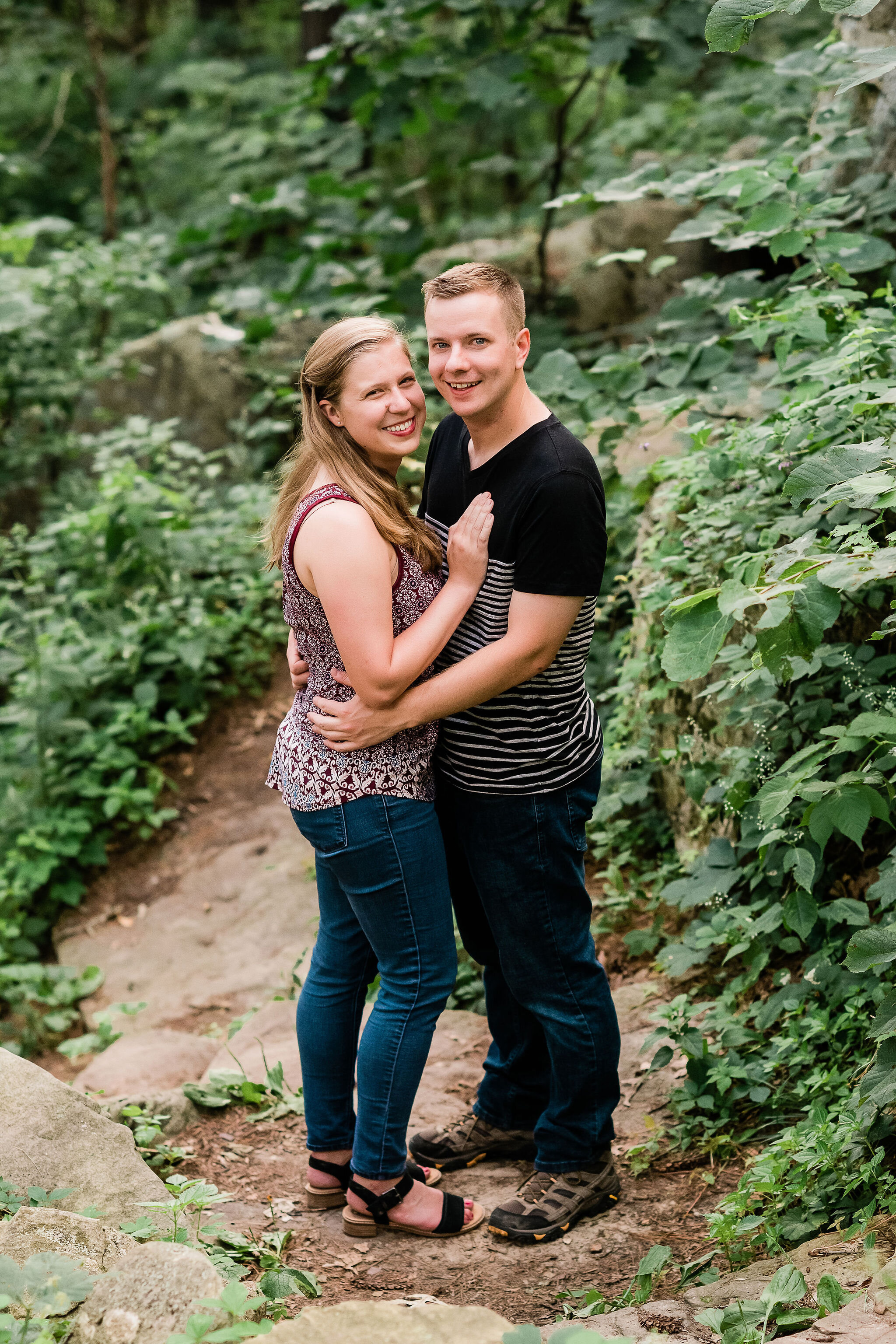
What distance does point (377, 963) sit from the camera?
107 inches

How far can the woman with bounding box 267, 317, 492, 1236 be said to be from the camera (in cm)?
230

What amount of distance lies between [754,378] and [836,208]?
0.76m

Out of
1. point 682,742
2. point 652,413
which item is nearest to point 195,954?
point 682,742

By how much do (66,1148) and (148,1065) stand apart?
1.29 metres

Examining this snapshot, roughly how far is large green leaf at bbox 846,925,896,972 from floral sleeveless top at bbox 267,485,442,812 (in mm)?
940

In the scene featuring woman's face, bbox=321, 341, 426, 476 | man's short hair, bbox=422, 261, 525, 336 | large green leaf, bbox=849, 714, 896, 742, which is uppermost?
man's short hair, bbox=422, 261, 525, 336

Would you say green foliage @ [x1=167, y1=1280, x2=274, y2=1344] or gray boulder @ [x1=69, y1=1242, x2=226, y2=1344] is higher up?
green foliage @ [x1=167, y1=1280, x2=274, y2=1344]

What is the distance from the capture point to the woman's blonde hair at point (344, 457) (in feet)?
7.83

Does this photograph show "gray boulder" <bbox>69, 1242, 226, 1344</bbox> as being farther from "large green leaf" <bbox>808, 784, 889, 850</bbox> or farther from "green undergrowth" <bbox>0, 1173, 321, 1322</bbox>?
"large green leaf" <bbox>808, 784, 889, 850</bbox>

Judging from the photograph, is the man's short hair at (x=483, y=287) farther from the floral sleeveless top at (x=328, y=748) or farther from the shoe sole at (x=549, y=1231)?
the shoe sole at (x=549, y=1231)

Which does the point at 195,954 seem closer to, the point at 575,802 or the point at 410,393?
the point at 575,802

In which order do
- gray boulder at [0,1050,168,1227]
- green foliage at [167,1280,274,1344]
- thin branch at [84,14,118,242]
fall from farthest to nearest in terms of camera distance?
thin branch at [84,14,118,242] < gray boulder at [0,1050,168,1227] < green foliage at [167,1280,274,1344]

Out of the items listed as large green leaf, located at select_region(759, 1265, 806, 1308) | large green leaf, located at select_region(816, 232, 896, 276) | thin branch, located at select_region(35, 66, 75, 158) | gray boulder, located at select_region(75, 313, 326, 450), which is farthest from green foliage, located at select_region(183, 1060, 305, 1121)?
thin branch, located at select_region(35, 66, 75, 158)

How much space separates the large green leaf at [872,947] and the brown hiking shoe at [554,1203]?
973mm
